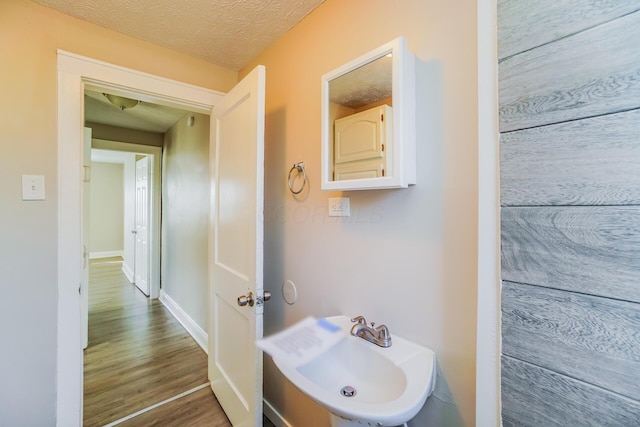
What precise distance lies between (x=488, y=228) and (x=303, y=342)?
68 cm

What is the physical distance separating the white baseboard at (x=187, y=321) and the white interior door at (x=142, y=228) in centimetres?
54

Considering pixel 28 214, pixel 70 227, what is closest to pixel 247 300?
pixel 70 227

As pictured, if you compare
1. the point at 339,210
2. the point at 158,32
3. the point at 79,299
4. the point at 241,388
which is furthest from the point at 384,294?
the point at 158,32

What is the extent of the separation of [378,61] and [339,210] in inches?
23.6

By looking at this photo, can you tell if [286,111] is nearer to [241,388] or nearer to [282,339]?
[282,339]

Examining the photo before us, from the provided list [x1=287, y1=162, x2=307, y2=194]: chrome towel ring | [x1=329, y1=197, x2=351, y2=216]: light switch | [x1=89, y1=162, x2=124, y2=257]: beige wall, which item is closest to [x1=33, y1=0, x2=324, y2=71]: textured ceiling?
[x1=287, y1=162, x2=307, y2=194]: chrome towel ring

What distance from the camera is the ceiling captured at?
4.32ft

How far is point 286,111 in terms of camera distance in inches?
61.7

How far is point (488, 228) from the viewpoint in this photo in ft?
2.26

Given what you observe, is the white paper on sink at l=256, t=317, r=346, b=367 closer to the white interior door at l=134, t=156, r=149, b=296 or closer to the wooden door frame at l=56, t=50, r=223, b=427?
the wooden door frame at l=56, t=50, r=223, b=427

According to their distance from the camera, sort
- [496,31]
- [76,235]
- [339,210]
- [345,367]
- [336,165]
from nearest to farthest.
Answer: [496,31], [345,367], [336,165], [339,210], [76,235]

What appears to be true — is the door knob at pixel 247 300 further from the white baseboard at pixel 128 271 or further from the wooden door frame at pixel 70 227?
the white baseboard at pixel 128 271

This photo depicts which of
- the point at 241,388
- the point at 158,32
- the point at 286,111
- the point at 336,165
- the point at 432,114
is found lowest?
the point at 241,388

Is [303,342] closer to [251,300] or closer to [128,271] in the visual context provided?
[251,300]
